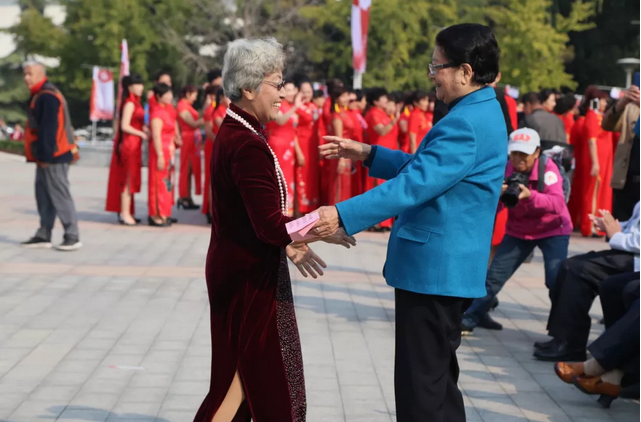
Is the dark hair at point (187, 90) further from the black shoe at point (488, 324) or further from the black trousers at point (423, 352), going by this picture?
the black trousers at point (423, 352)

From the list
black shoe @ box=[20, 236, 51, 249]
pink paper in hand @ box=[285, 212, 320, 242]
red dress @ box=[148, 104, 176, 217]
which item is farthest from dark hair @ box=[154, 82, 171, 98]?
pink paper in hand @ box=[285, 212, 320, 242]

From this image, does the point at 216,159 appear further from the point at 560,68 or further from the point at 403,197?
the point at 560,68

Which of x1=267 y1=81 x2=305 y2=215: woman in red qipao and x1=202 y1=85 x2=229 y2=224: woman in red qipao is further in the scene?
x1=267 y1=81 x2=305 y2=215: woman in red qipao

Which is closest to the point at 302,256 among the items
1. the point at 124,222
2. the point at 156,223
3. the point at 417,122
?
the point at 156,223

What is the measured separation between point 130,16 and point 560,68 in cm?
1874

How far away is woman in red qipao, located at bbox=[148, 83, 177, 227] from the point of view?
1255 centimetres

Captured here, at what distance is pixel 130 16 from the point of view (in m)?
43.7

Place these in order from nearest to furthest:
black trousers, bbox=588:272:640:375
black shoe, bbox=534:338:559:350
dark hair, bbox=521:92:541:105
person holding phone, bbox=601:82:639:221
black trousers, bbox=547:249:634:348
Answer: black trousers, bbox=588:272:640:375 → black trousers, bbox=547:249:634:348 → black shoe, bbox=534:338:559:350 → person holding phone, bbox=601:82:639:221 → dark hair, bbox=521:92:541:105

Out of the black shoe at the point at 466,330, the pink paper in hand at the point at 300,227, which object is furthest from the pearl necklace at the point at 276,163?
the black shoe at the point at 466,330

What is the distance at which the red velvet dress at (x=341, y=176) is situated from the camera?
13609mm

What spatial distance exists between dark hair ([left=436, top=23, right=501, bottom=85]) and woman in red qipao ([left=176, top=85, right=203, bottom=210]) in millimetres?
10482

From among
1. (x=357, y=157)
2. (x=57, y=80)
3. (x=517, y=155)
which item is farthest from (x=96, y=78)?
(x=357, y=157)

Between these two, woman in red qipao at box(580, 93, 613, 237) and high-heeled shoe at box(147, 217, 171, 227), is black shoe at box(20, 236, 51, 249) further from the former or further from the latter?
woman in red qipao at box(580, 93, 613, 237)

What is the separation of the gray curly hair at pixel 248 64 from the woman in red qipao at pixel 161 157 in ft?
29.5
